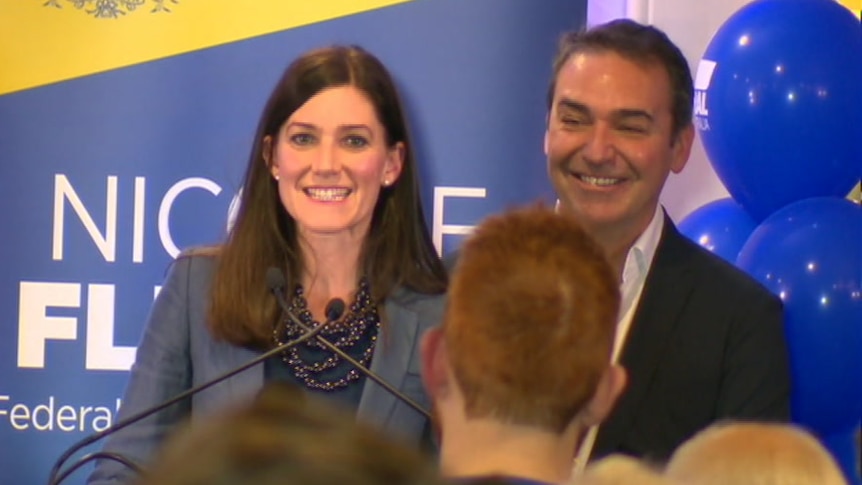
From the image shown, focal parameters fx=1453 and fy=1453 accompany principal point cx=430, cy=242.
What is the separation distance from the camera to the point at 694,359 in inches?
92.7

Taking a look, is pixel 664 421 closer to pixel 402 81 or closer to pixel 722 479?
pixel 722 479

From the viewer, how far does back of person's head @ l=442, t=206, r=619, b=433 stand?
1.30m

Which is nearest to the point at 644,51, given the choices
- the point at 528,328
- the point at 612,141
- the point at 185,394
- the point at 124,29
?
the point at 612,141

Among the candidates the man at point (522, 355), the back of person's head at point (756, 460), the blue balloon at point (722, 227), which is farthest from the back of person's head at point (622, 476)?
the blue balloon at point (722, 227)

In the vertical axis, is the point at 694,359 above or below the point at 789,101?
below

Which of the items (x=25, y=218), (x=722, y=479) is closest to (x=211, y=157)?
(x=25, y=218)

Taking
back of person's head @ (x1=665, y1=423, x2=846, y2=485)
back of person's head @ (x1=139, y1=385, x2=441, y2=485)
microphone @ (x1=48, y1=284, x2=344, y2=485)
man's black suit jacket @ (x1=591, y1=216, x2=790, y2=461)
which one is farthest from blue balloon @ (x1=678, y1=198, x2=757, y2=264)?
back of person's head @ (x1=139, y1=385, x2=441, y2=485)

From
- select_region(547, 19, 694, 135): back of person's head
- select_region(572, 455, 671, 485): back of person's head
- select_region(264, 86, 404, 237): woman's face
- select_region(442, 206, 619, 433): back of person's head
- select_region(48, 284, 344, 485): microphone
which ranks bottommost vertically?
select_region(48, 284, 344, 485): microphone

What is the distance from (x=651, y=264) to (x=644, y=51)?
42cm

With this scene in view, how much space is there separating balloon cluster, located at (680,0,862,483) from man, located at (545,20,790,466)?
0.22m

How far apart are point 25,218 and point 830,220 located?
1.75 metres

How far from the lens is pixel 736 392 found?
7.63 ft

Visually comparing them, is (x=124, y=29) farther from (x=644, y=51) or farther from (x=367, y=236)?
(x=644, y=51)

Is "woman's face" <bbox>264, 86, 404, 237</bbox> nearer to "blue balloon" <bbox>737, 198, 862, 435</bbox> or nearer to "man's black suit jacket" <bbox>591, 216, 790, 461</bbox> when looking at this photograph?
"man's black suit jacket" <bbox>591, 216, 790, 461</bbox>
